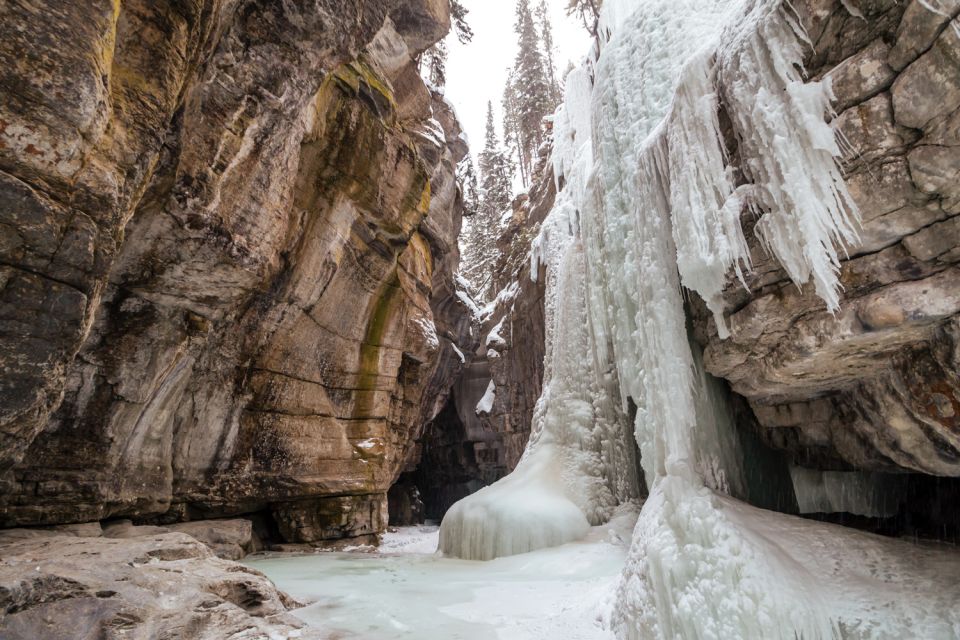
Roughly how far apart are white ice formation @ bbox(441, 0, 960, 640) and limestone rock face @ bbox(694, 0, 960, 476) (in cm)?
18

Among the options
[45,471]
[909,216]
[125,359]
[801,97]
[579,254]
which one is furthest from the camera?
[579,254]

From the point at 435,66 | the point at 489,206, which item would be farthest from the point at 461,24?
the point at 489,206

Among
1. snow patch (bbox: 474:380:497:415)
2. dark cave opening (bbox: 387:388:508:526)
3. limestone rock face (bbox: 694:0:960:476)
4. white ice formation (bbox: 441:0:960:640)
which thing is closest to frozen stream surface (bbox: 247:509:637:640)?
white ice formation (bbox: 441:0:960:640)

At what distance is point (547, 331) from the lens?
42.0ft

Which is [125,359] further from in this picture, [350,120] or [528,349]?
[528,349]

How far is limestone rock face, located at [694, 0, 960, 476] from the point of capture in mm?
3041

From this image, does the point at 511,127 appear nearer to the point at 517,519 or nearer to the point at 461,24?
the point at 461,24

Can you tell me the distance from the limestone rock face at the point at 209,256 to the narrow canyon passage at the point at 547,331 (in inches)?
1.5

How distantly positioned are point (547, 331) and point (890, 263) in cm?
943

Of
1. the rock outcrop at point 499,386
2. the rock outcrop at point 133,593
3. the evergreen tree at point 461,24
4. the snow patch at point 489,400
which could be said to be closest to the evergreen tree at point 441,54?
the evergreen tree at point 461,24

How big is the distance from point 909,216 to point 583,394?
7.15 meters

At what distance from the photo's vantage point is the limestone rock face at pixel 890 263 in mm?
3041

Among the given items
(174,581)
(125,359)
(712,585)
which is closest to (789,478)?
(712,585)

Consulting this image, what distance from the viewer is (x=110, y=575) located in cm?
400
